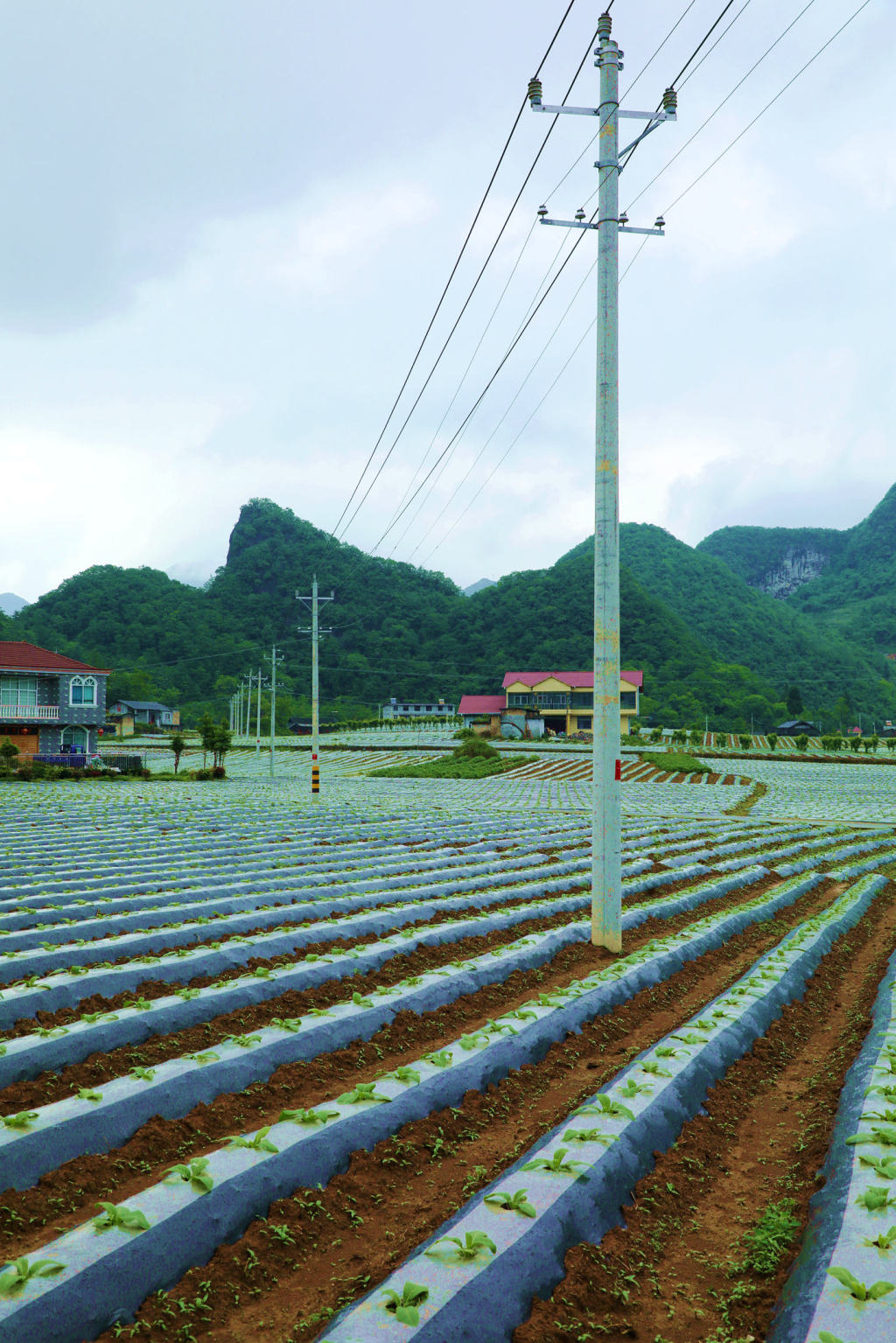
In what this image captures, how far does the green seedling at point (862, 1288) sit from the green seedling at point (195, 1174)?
8.42 ft

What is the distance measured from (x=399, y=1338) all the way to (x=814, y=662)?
107237mm

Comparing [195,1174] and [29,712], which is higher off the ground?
[29,712]

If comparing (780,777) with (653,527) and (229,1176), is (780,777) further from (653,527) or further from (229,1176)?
(653,527)

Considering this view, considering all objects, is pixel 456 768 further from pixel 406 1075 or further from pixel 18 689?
pixel 406 1075

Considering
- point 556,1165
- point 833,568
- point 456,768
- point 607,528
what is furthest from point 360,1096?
point 833,568

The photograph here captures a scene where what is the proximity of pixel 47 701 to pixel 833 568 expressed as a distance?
12919 centimetres

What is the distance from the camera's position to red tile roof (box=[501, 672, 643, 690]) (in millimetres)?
79000

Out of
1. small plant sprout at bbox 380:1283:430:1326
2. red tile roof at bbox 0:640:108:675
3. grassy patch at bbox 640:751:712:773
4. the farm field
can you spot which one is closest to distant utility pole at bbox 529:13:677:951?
the farm field

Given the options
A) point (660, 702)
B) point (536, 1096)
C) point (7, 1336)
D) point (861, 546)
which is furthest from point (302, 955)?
point (861, 546)

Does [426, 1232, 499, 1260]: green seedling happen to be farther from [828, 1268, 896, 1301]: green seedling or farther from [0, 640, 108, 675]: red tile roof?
[0, 640, 108, 675]: red tile roof

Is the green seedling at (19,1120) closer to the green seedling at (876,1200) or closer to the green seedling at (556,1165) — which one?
the green seedling at (556,1165)

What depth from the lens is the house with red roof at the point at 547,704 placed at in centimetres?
8075

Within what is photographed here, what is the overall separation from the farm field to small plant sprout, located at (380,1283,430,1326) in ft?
0.04

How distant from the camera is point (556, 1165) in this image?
384 centimetres
